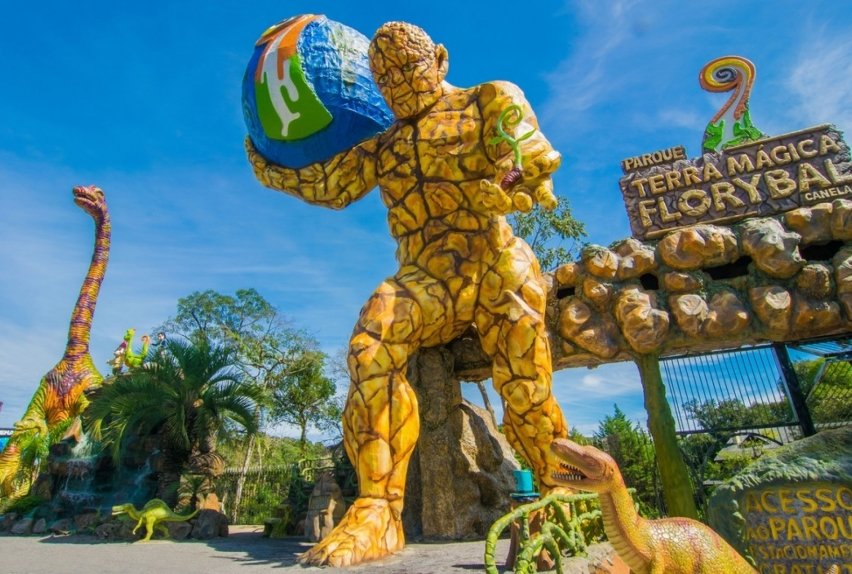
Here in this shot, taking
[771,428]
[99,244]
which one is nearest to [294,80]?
[771,428]

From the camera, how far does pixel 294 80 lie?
4426mm

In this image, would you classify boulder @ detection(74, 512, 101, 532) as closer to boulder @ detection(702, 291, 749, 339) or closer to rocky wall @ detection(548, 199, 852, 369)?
rocky wall @ detection(548, 199, 852, 369)

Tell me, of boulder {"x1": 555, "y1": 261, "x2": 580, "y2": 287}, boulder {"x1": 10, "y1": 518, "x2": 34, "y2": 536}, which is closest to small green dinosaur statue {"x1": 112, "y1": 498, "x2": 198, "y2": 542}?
boulder {"x1": 10, "y1": 518, "x2": 34, "y2": 536}

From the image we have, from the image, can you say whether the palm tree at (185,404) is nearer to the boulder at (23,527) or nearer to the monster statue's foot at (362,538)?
the boulder at (23,527)

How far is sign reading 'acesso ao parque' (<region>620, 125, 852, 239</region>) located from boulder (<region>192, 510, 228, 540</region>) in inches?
231

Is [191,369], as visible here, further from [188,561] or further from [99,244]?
[99,244]

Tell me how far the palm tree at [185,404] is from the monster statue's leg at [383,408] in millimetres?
3596

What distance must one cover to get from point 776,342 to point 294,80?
5.51m

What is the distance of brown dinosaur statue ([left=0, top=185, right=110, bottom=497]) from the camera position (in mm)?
13016

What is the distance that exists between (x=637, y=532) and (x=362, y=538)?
6.42 feet

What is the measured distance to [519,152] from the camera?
393cm

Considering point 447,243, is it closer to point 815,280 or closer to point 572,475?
point 572,475

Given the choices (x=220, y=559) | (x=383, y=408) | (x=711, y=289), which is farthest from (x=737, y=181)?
(x=220, y=559)

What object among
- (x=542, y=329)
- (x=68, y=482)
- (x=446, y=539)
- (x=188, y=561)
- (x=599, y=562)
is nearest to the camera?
(x=599, y=562)
